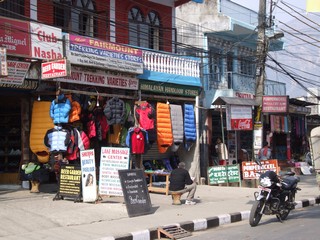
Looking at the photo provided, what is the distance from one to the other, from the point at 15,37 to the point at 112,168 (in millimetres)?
3957

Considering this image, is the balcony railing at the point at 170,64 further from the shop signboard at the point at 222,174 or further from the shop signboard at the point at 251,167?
the shop signboard at the point at 251,167

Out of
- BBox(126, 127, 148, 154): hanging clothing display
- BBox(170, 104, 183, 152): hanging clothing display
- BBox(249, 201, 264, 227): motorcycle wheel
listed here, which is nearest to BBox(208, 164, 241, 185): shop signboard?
BBox(170, 104, 183, 152): hanging clothing display

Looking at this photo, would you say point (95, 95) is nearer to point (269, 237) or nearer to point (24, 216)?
point (24, 216)

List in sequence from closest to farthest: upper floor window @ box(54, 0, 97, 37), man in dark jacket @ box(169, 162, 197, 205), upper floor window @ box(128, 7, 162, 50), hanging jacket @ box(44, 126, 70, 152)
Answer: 1. hanging jacket @ box(44, 126, 70, 152)
2. man in dark jacket @ box(169, 162, 197, 205)
3. upper floor window @ box(54, 0, 97, 37)
4. upper floor window @ box(128, 7, 162, 50)

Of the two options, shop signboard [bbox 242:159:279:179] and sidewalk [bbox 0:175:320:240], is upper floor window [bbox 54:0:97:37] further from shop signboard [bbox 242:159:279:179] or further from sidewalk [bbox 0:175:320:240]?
shop signboard [bbox 242:159:279:179]

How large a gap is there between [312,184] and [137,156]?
26.1 feet

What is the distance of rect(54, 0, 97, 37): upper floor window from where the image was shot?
14859 mm

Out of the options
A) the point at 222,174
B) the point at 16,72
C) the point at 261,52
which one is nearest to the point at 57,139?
the point at 16,72

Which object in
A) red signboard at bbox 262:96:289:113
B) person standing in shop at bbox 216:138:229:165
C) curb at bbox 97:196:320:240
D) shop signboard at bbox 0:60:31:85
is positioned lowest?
curb at bbox 97:196:320:240

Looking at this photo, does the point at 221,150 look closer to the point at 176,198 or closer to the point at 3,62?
the point at 176,198

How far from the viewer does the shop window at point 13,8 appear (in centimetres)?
1318

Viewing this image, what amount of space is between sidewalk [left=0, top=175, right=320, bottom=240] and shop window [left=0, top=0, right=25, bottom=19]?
485 centimetres

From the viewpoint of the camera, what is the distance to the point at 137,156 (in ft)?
49.1

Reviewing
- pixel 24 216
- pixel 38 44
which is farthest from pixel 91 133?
pixel 24 216
